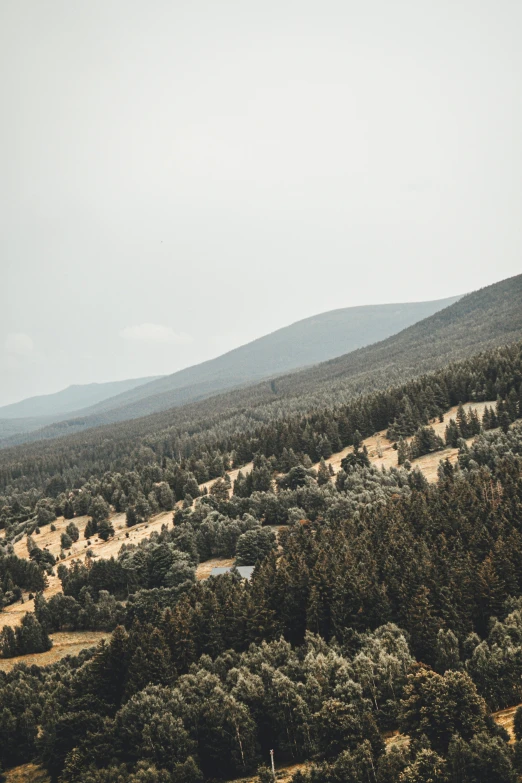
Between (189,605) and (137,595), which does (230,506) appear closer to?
(137,595)

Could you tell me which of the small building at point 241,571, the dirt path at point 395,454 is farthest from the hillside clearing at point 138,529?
the small building at point 241,571

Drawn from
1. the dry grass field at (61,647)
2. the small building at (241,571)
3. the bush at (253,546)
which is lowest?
the dry grass field at (61,647)

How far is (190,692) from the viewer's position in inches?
1858

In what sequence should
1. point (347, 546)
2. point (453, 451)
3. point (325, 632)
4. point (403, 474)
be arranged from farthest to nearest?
1. point (453, 451)
2. point (403, 474)
3. point (347, 546)
4. point (325, 632)

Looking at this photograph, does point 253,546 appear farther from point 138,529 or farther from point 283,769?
point 138,529

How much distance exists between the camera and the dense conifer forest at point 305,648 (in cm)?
3662

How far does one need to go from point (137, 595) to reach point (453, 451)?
78261 millimetres

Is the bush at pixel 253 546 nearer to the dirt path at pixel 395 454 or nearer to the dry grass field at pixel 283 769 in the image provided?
the dirt path at pixel 395 454

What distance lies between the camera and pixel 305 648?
5244cm

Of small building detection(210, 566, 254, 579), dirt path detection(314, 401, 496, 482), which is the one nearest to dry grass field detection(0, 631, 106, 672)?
small building detection(210, 566, 254, 579)

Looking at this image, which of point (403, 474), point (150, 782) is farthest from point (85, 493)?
point (150, 782)

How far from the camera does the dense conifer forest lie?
120 feet

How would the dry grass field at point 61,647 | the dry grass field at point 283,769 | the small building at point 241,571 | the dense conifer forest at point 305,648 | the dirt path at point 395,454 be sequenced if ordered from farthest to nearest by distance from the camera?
the dirt path at point 395,454
the small building at point 241,571
the dry grass field at point 61,647
the dry grass field at point 283,769
the dense conifer forest at point 305,648

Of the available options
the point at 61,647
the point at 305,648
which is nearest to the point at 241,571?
the point at 61,647
